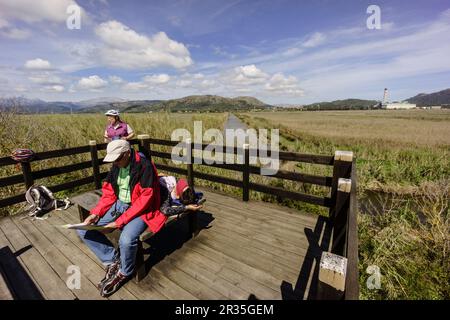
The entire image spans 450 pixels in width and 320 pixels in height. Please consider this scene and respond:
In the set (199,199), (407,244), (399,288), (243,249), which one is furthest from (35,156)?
(407,244)

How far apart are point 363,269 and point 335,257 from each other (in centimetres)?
331

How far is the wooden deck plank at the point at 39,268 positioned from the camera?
2.58 metres

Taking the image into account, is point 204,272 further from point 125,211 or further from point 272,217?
point 272,217

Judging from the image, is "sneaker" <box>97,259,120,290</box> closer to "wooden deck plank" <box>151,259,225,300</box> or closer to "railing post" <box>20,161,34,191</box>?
"wooden deck plank" <box>151,259,225,300</box>

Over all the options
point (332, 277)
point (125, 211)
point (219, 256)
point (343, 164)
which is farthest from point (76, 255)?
point (343, 164)

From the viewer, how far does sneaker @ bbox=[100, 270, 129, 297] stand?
251cm

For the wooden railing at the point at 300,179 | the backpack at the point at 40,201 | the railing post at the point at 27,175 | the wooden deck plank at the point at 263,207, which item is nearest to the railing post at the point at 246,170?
the wooden railing at the point at 300,179

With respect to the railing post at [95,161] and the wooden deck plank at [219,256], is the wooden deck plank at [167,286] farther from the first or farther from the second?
the railing post at [95,161]

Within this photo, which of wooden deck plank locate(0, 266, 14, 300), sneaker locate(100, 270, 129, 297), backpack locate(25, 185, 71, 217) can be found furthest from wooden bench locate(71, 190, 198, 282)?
backpack locate(25, 185, 71, 217)

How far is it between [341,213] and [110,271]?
2.95 meters

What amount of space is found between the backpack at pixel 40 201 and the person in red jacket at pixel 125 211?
2.43 meters

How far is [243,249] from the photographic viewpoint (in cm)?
340
